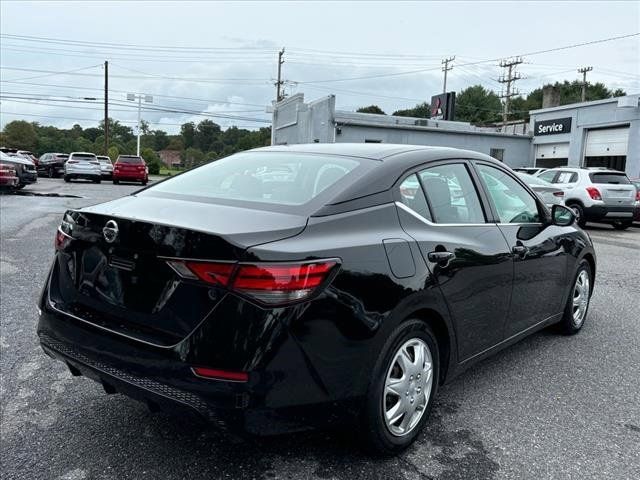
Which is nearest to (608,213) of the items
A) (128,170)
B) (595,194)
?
(595,194)

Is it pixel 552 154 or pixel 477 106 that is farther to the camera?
pixel 477 106

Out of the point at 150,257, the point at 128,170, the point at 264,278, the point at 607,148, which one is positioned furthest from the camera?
the point at 128,170

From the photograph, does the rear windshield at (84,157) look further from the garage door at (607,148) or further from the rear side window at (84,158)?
the garage door at (607,148)

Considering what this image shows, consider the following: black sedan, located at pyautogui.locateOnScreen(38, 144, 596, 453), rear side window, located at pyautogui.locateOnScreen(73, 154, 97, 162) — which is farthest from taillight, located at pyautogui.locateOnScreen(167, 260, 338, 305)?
rear side window, located at pyautogui.locateOnScreen(73, 154, 97, 162)

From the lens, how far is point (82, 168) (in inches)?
1098

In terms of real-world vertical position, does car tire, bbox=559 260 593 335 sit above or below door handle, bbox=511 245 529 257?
below

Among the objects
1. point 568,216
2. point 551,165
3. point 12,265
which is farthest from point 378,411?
point 551,165

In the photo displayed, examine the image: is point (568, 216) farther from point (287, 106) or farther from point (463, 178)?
point (287, 106)

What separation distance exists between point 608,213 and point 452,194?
1331 centimetres

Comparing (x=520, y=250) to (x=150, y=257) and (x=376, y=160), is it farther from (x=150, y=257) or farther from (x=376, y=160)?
(x=150, y=257)

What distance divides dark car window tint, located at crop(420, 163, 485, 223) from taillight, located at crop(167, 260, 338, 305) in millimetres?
1127

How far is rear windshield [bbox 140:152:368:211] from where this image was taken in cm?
287

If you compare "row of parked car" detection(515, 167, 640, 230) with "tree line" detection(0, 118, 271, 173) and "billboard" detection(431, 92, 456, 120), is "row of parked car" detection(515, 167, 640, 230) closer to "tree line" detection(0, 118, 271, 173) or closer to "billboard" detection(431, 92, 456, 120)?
"billboard" detection(431, 92, 456, 120)

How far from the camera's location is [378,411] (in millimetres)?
2623
